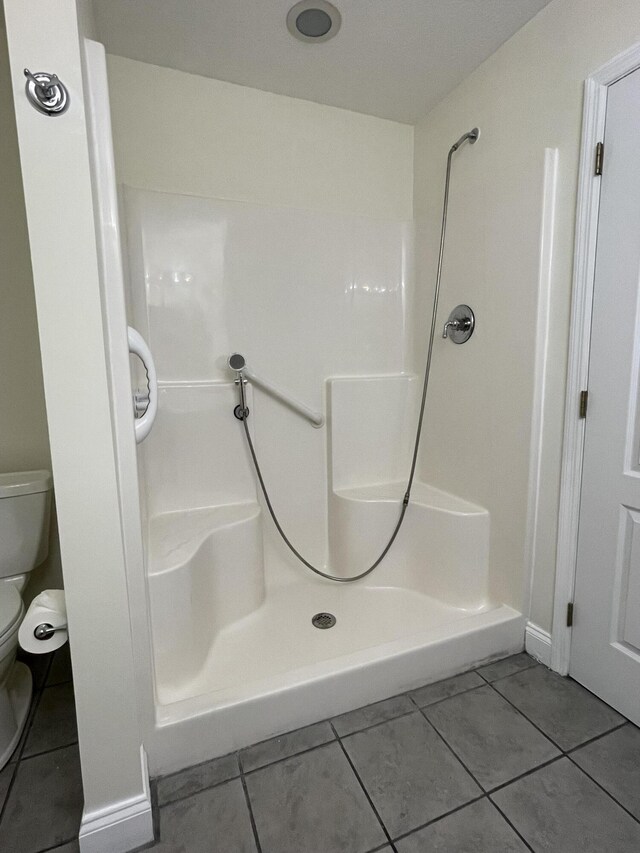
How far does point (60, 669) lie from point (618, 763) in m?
1.87

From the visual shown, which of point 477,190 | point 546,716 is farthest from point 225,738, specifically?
point 477,190

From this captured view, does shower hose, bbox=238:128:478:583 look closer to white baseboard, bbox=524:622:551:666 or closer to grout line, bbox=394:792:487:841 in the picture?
white baseboard, bbox=524:622:551:666

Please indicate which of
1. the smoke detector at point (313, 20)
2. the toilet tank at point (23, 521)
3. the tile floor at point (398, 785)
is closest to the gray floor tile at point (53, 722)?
the tile floor at point (398, 785)

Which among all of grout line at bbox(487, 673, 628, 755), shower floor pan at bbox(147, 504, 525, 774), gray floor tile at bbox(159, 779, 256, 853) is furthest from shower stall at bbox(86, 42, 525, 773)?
grout line at bbox(487, 673, 628, 755)

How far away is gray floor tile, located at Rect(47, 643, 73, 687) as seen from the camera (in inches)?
60.2

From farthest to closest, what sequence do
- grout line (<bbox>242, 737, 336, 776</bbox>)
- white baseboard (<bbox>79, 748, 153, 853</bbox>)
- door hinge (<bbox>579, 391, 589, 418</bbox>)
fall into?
door hinge (<bbox>579, 391, 589, 418</bbox>) → grout line (<bbox>242, 737, 336, 776</bbox>) → white baseboard (<bbox>79, 748, 153, 853</bbox>)

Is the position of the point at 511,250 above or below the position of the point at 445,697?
above

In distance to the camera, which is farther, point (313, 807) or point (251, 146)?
point (251, 146)

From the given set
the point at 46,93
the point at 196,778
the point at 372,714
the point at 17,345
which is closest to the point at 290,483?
the point at 372,714

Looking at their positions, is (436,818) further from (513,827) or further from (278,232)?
(278,232)

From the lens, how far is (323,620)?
5.86ft

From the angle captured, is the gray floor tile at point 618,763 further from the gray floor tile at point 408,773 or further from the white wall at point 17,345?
the white wall at point 17,345

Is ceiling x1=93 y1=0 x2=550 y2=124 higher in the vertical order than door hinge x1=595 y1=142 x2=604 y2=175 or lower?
higher

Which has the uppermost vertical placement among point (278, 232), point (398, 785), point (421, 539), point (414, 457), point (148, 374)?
point (278, 232)
